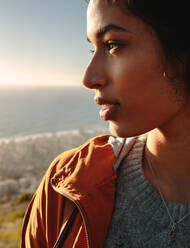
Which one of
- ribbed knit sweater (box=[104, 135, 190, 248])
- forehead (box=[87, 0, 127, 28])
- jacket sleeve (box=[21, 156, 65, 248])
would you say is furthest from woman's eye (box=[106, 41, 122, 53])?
jacket sleeve (box=[21, 156, 65, 248])

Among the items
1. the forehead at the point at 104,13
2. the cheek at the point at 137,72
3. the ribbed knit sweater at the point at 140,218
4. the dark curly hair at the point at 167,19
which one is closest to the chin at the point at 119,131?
the cheek at the point at 137,72

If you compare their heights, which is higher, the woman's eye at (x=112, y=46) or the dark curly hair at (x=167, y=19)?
the dark curly hair at (x=167, y=19)

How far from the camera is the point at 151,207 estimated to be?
1.55 metres

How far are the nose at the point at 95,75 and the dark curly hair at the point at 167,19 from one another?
1.15ft

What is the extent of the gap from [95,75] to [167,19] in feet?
1.70

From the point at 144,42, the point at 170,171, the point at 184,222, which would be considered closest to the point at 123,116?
the point at 144,42

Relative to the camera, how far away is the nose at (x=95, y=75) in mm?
1452

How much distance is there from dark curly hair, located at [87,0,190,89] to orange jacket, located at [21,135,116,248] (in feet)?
2.77

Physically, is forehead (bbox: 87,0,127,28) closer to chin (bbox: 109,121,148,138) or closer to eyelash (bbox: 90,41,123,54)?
eyelash (bbox: 90,41,123,54)

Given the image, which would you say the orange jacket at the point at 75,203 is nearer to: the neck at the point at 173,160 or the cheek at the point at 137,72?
the neck at the point at 173,160

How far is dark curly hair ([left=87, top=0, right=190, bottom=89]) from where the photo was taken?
4.40 feet

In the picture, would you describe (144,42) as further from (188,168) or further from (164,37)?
(188,168)

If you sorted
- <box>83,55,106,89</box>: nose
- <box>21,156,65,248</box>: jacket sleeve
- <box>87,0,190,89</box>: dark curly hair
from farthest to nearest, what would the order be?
<box>21,156,65,248</box>: jacket sleeve, <box>83,55,106,89</box>: nose, <box>87,0,190,89</box>: dark curly hair

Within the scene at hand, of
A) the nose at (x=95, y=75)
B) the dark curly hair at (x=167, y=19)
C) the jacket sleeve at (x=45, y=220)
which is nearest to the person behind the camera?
the dark curly hair at (x=167, y=19)
